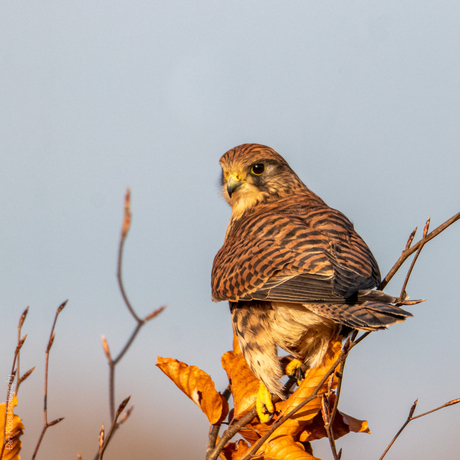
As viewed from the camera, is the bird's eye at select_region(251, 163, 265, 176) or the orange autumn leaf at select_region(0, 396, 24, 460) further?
the bird's eye at select_region(251, 163, 265, 176)

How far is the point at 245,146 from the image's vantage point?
340 cm

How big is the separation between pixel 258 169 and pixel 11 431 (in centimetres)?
226

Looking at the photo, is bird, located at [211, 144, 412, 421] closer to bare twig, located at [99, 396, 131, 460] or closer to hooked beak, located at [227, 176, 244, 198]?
hooked beak, located at [227, 176, 244, 198]

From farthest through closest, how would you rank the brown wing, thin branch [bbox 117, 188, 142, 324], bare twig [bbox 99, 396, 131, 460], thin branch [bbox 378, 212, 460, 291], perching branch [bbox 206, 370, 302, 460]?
the brown wing < perching branch [bbox 206, 370, 302, 460] < thin branch [bbox 378, 212, 460, 291] < bare twig [bbox 99, 396, 131, 460] < thin branch [bbox 117, 188, 142, 324]

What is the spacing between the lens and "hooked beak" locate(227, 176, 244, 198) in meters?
3.23

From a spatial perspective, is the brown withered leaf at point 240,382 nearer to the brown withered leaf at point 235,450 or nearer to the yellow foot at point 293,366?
the brown withered leaf at point 235,450

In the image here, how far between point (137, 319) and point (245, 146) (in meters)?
2.50

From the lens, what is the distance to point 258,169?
336 cm

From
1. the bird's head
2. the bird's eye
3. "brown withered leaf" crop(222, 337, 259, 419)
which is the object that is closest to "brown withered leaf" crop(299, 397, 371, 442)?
"brown withered leaf" crop(222, 337, 259, 419)

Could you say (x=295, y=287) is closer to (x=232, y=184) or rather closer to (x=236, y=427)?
(x=236, y=427)

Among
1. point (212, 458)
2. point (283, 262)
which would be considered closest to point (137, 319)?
point (212, 458)

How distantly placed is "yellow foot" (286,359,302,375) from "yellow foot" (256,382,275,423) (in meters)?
0.30

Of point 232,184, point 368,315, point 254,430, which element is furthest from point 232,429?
point 232,184

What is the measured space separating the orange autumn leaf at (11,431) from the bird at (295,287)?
2.89 feet
